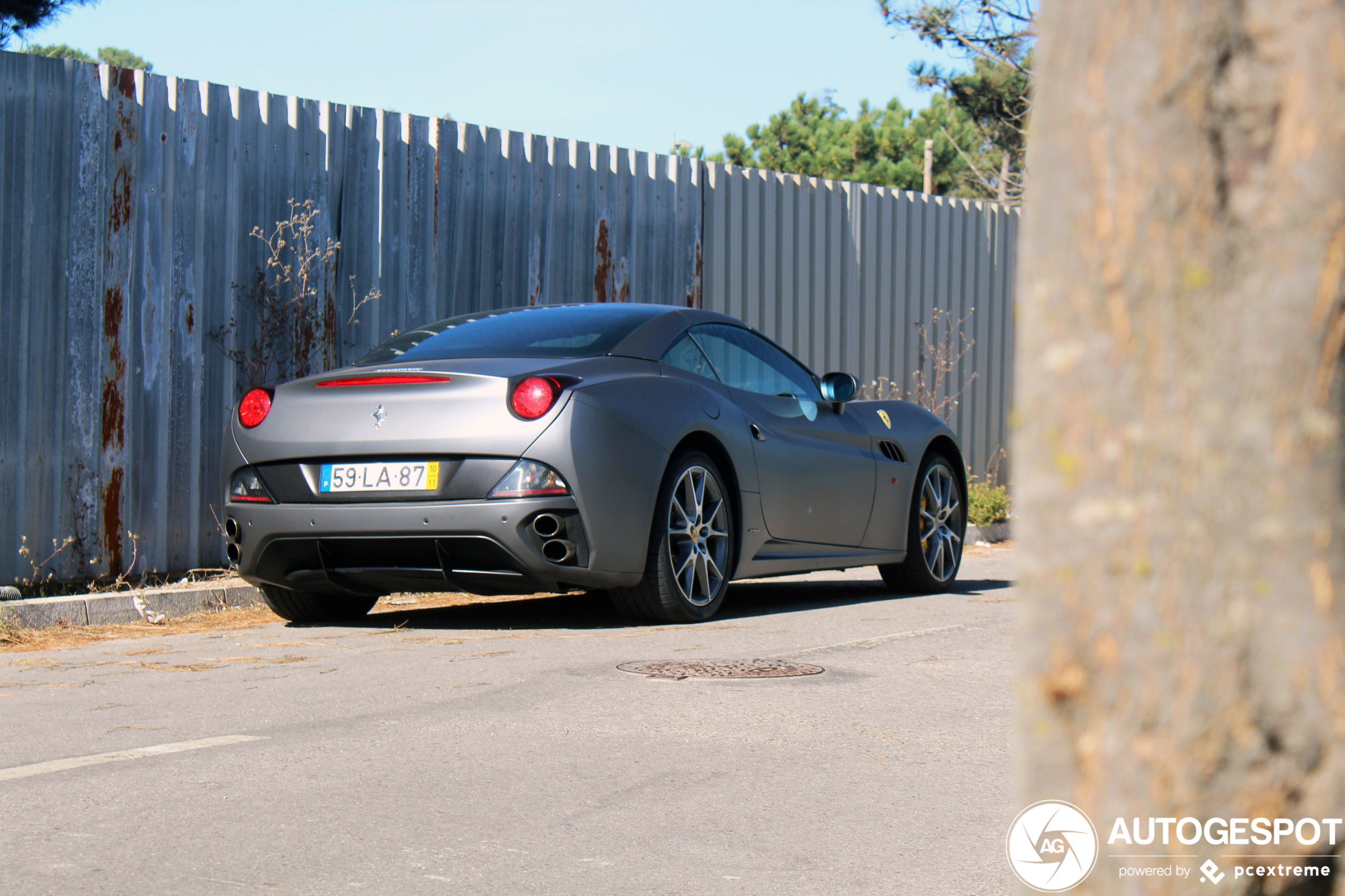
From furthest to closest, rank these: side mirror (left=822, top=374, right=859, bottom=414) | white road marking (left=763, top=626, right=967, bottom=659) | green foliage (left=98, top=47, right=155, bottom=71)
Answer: green foliage (left=98, top=47, right=155, bottom=71) < side mirror (left=822, top=374, right=859, bottom=414) < white road marking (left=763, top=626, right=967, bottom=659)

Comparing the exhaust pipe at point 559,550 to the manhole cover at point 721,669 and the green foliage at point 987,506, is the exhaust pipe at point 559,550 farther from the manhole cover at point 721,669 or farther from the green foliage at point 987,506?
the green foliage at point 987,506

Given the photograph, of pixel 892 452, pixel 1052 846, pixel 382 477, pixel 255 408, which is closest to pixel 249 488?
pixel 255 408

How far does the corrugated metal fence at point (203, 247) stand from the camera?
8023 millimetres

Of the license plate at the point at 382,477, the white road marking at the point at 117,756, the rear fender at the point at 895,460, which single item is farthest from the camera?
the rear fender at the point at 895,460

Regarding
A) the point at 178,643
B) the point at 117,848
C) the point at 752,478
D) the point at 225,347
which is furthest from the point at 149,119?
the point at 117,848

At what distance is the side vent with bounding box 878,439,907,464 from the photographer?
8.31 m

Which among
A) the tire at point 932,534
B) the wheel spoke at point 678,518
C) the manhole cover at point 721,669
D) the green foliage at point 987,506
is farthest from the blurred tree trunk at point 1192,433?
the green foliage at point 987,506

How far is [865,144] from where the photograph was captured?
55.5 m

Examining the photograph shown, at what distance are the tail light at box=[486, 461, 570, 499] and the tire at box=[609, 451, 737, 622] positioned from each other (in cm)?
56

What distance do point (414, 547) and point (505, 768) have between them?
2.46 m

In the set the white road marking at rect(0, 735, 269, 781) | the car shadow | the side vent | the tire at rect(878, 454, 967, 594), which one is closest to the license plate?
the car shadow

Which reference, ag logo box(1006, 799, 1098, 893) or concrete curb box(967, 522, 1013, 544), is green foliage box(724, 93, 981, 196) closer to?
concrete curb box(967, 522, 1013, 544)

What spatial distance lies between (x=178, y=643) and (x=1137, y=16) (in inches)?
231

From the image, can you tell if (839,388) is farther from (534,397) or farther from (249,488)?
(249,488)
